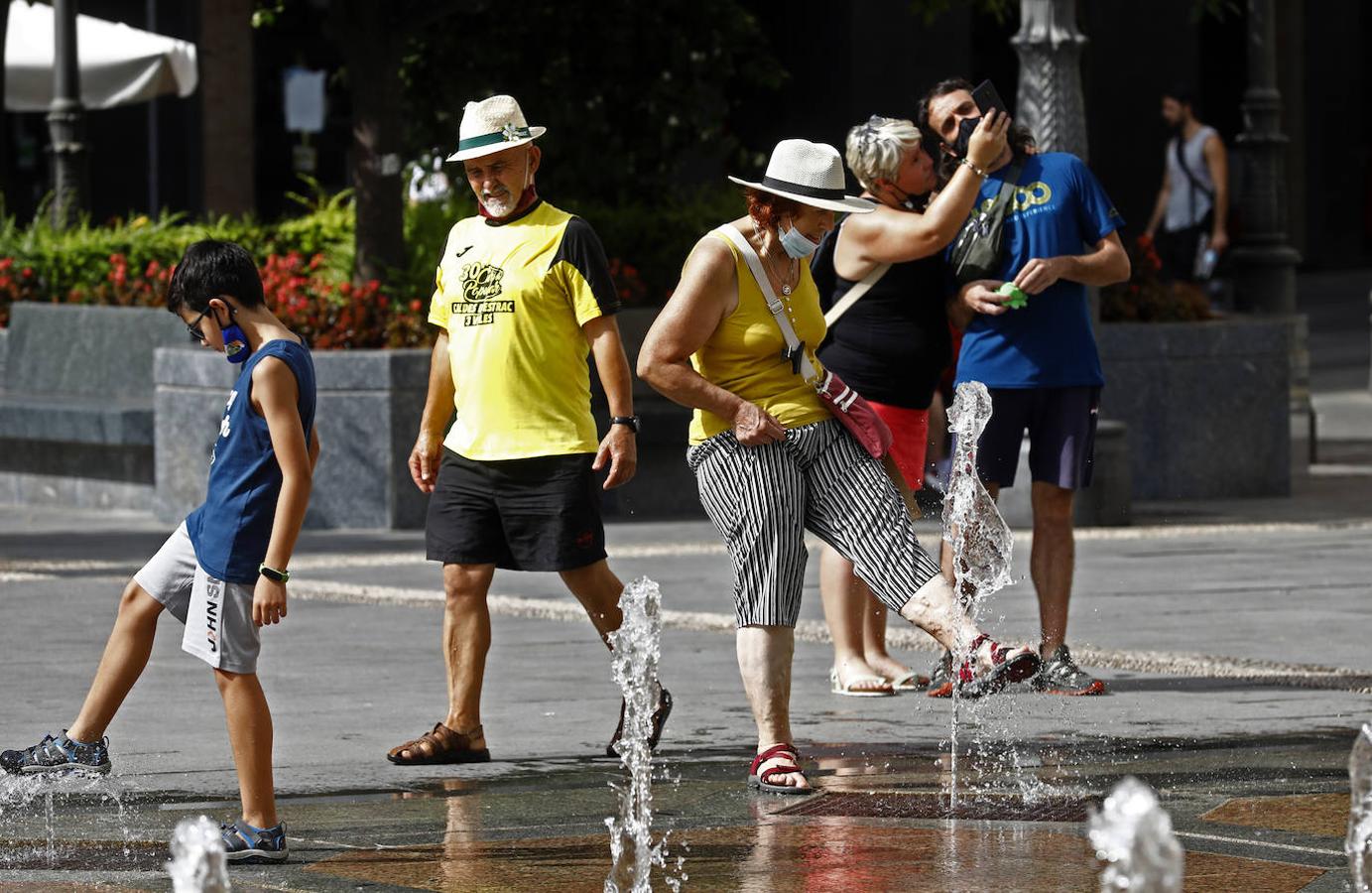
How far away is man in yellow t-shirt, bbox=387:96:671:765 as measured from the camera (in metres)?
7.02

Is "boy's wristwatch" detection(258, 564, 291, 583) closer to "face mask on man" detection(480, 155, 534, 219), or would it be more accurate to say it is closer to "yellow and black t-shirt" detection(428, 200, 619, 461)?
"yellow and black t-shirt" detection(428, 200, 619, 461)

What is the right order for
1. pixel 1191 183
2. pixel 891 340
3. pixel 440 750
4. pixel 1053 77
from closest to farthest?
pixel 440 750
pixel 891 340
pixel 1053 77
pixel 1191 183

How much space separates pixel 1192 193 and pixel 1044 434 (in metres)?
9.52

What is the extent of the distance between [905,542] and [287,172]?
1974cm

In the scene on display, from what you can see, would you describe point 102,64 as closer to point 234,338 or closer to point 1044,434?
point 1044,434

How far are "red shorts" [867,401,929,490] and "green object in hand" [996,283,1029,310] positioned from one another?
435mm

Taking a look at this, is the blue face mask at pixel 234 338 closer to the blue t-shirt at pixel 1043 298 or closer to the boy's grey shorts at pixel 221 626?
the boy's grey shorts at pixel 221 626

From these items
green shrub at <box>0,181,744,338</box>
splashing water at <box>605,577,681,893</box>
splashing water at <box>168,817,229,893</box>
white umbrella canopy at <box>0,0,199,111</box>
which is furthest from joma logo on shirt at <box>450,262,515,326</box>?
white umbrella canopy at <box>0,0,199,111</box>

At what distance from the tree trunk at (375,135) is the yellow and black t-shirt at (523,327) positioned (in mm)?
6296

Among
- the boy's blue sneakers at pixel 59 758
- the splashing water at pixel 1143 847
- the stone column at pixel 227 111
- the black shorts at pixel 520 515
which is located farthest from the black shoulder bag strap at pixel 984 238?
the stone column at pixel 227 111

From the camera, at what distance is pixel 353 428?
1241 cm

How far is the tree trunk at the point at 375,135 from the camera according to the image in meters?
13.3

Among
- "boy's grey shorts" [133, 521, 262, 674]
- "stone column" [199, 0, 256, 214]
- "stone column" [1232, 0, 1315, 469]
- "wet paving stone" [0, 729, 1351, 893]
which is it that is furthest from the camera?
"stone column" [199, 0, 256, 214]

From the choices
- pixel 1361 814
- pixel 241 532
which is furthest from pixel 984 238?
pixel 1361 814
